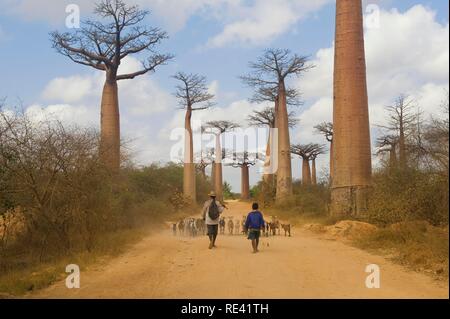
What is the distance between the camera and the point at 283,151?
23.5 meters

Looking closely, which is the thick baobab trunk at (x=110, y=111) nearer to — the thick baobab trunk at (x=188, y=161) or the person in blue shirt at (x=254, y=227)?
the person in blue shirt at (x=254, y=227)

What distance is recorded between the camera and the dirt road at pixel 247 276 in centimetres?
541

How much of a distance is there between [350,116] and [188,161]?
13652mm

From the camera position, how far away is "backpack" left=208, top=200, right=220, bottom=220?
369 inches

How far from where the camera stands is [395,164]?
11266 millimetres

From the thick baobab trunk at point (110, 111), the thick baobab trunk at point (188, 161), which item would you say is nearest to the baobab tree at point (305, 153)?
the thick baobab trunk at point (188, 161)

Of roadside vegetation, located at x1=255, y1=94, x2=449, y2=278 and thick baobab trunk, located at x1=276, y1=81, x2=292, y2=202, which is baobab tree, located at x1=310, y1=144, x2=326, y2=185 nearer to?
thick baobab trunk, located at x1=276, y1=81, x2=292, y2=202

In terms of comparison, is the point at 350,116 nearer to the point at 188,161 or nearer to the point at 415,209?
the point at 415,209

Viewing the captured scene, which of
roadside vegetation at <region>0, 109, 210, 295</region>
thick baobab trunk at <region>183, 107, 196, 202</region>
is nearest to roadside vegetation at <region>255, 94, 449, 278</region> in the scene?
roadside vegetation at <region>0, 109, 210, 295</region>

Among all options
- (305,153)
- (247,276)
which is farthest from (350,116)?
(305,153)

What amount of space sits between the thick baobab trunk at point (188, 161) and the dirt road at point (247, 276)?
15922 millimetres

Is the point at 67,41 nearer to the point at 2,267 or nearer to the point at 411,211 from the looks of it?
Result: the point at 2,267
